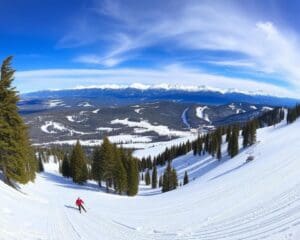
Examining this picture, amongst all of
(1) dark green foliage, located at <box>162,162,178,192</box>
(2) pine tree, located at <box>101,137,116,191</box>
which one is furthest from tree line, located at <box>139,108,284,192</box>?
(2) pine tree, located at <box>101,137,116,191</box>

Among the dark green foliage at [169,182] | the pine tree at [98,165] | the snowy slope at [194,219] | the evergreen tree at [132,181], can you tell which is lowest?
the dark green foliage at [169,182]

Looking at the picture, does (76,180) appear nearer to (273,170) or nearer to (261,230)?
(273,170)

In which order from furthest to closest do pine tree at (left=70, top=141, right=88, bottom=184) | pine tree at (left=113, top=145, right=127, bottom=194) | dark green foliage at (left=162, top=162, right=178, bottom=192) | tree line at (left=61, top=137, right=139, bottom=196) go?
dark green foliage at (left=162, top=162, right=178, bottom=192) < pine tree at (left=70, top=141, right=88, bottom=184) < tree line at (left=61, top=137, right=139, bottom=196) < pine tree at (left=113, top=145, right=127, bottom=194)

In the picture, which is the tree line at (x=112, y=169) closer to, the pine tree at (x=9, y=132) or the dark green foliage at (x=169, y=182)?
the dark green foliage at (x=169, y=182)

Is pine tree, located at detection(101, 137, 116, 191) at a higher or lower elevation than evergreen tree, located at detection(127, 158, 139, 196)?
higher

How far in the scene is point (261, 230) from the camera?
15664 mm

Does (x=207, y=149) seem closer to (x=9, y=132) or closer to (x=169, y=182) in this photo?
(x=169, y=182)

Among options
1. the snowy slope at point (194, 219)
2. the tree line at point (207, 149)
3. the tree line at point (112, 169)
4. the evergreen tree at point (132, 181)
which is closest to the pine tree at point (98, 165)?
the tree line at point (112, 169)

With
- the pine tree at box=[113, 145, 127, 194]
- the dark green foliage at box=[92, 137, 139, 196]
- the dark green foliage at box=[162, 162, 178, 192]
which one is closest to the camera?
the pine tree at box=[113, 145, 127, 194]

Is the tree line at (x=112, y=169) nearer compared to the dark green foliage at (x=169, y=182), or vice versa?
the tree line at (x=112, y=169)

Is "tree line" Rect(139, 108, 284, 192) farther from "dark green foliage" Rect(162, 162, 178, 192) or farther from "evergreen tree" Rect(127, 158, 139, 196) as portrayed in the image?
"evergreen tree" Rect(127, 158, 139, 196)

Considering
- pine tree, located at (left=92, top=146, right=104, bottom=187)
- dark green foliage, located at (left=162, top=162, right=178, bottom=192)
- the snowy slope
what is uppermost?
the snowy slope

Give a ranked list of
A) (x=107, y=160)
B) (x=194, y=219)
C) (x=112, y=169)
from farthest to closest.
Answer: (x=107, y=160)
(x=112, y=169)
(x=194, y=219)

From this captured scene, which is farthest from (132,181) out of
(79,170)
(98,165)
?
(79,170)
